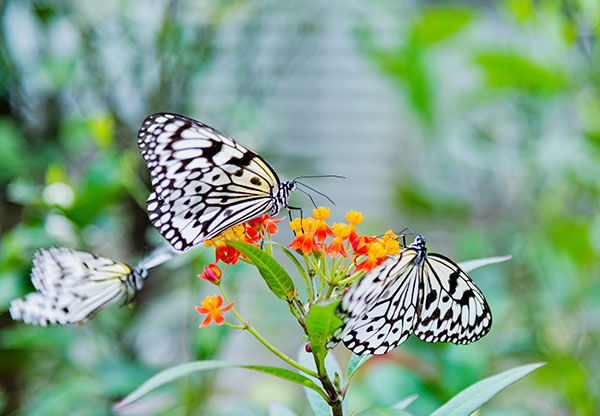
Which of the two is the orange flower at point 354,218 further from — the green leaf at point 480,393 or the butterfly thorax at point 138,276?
the butterfly thorax at point 138,276

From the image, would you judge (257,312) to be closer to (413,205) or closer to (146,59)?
(413,205)

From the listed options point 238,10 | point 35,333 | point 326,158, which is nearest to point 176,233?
point 35,333

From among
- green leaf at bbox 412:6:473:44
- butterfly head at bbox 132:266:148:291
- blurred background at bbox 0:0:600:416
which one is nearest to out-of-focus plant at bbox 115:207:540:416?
butterfly head at bbox 132:266:148:291

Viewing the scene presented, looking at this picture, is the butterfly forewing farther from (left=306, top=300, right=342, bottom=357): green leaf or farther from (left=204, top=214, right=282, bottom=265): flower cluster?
(left=204, top=214, right=282, bottom=265): flower cluster

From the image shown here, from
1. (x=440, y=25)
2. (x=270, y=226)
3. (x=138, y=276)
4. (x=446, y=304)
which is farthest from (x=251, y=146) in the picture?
(x=446, y=304)

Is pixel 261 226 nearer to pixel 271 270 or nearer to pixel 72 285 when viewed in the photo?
pixel 271 270

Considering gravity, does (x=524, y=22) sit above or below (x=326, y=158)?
above
